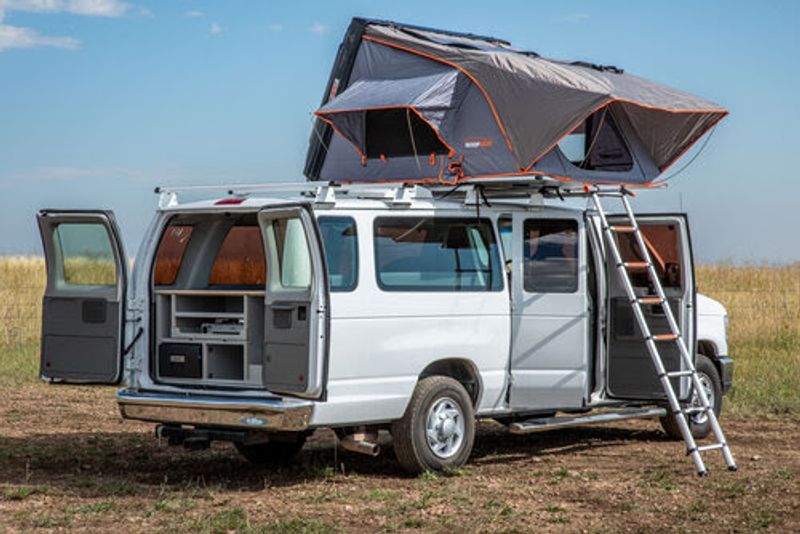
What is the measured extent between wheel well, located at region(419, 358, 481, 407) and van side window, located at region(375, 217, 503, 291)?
57 cm

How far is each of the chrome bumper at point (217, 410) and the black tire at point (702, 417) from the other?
4463 mm

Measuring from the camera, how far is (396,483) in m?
9.98

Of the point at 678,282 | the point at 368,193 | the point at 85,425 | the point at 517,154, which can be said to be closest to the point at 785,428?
the point at 678,282

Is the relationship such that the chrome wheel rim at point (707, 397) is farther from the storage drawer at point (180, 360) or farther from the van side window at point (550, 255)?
the storage drawer at point (180, 360)

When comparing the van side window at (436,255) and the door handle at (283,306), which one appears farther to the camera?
the van side window at (436,255)

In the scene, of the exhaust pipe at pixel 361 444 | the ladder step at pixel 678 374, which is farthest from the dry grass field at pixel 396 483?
the ladder step at pixel 678 374

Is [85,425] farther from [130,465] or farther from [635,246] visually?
[635,246]

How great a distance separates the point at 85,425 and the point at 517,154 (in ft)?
18.0

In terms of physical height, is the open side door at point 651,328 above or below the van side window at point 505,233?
below

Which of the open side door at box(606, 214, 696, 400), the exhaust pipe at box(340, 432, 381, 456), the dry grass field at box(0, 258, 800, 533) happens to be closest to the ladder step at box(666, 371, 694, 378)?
the open side door at box(606, 214, 696, 400)

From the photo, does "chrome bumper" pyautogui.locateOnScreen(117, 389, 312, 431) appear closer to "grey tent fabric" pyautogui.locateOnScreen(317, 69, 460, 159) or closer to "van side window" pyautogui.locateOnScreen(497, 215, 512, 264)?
"van side window" pyautogui.locateOnScreen(497, 215, 512, 264)

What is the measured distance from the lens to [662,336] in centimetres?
1103

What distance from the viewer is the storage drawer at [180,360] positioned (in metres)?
10.2

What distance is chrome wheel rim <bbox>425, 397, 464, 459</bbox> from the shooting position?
10164 mm
